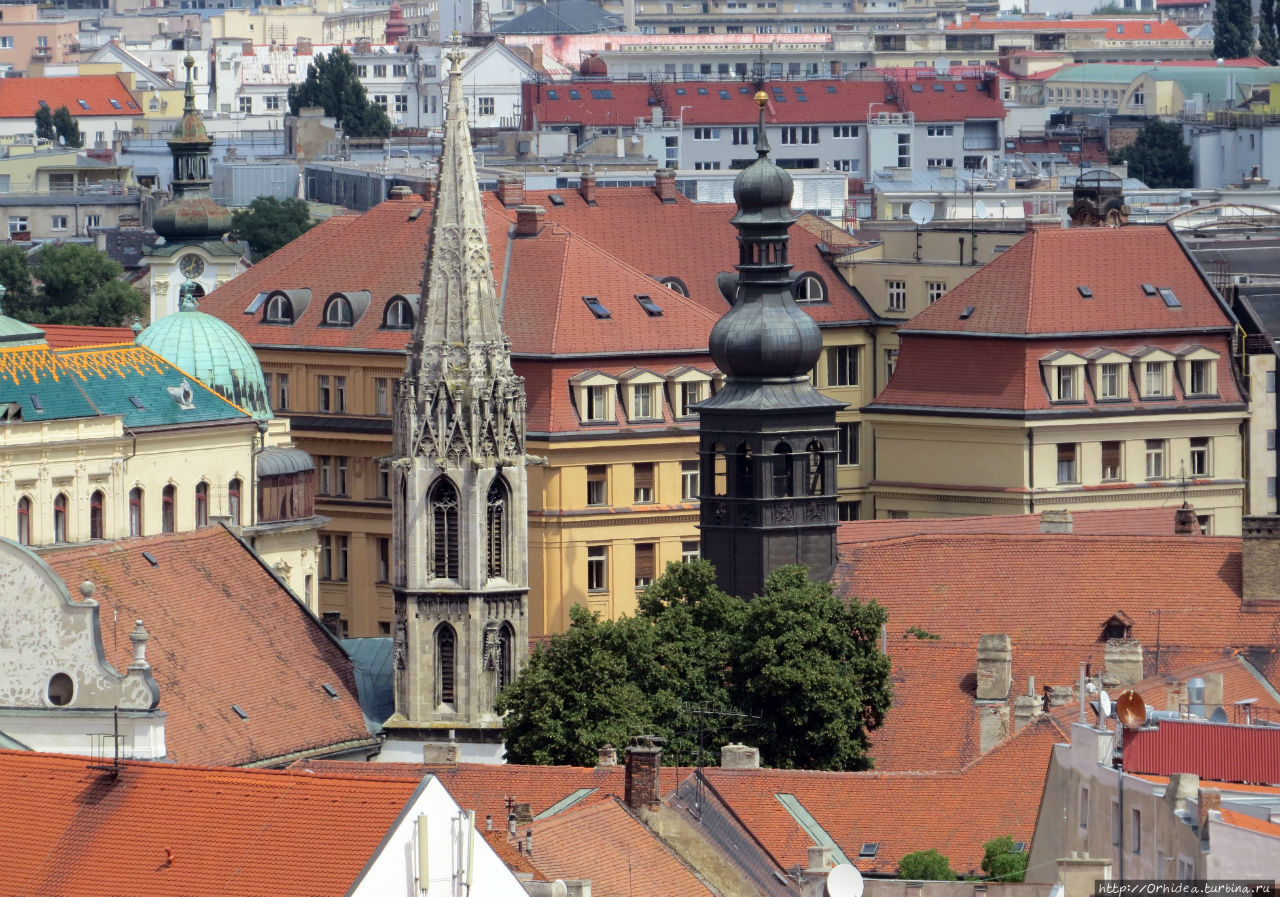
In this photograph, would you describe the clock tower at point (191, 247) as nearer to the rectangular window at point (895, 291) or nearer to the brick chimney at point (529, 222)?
the brick chimney at point (529, 222)

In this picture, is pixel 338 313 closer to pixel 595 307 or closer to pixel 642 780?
pixel 595 307

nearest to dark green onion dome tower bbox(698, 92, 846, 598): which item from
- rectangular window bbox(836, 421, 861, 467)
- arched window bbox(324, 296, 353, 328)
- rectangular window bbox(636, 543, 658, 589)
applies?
rectangular window bbox(636, 543, 658, 589)

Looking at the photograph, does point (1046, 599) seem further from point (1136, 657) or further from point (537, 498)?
point (537, 498)

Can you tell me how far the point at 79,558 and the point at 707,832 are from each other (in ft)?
70.1

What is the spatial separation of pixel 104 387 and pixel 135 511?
3.67m

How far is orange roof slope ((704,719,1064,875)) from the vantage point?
10212 cm

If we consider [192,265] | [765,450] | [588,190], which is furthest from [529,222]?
[765,450]

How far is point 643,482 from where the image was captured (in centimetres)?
15375

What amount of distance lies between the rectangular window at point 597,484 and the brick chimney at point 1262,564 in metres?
32.1

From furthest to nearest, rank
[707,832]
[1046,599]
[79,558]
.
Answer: [1046,599] < [79,558] < [707,832]

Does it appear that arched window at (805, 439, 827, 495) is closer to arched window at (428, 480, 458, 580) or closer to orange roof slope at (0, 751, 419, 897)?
arched window at (428, 480, 458, 580)

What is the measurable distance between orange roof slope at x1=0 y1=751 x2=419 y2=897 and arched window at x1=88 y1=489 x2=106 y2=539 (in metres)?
46.2

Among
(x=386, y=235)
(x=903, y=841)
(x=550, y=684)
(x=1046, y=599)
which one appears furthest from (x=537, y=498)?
(x=903, y=841)

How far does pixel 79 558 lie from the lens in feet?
373
